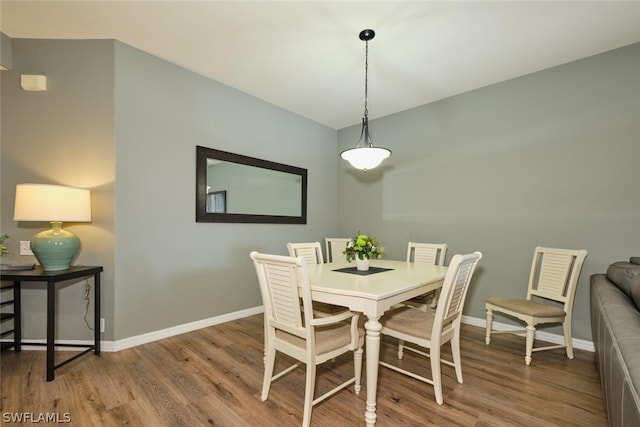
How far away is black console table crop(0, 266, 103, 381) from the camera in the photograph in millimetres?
1979

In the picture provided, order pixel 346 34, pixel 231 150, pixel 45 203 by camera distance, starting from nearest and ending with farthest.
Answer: pixel 45 203
pixel 346 34
pixel 231 150

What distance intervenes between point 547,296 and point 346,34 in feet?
9.45

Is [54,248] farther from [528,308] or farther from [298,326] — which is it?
[528,308]

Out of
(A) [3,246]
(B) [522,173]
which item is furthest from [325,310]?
(A) [3,246]

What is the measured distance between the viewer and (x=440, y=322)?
1732 millimetres

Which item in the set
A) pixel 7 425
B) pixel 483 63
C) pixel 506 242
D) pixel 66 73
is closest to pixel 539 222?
pixel 506 242

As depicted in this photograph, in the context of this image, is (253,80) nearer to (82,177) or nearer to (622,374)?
(82,177)

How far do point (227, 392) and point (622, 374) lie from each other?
1.98 m

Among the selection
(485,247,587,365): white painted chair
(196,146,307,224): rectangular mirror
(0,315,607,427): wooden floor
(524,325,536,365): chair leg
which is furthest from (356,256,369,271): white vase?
(196,146,307,224): rectangular mirror

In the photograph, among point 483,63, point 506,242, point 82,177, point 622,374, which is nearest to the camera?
point 622,374

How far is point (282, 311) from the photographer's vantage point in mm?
1665

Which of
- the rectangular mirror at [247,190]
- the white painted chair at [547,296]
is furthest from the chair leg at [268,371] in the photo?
the white painted chair at [547,296]

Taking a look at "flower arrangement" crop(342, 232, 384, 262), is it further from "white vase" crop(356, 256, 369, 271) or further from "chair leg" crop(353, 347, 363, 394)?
"chair leg" crop(353, 347, 363, 394)

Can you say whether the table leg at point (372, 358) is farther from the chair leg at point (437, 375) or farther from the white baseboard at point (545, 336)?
the white baseboard at point (545, 336)
